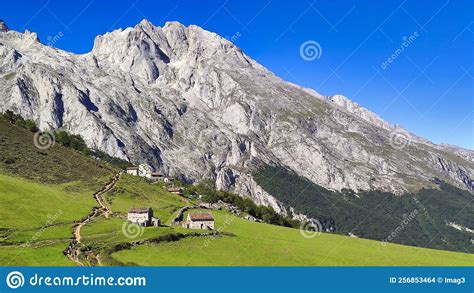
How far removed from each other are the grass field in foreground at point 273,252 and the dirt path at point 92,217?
6916 mm

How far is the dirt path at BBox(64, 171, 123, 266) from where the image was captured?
7581cm

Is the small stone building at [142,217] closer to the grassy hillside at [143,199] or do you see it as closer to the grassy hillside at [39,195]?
the grassy hillside at [143,199]

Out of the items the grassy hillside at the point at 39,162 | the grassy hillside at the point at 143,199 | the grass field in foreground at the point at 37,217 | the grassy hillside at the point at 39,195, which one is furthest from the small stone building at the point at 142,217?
the grassy hillside at the point at 39,162

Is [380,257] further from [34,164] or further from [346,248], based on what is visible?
[34,164]

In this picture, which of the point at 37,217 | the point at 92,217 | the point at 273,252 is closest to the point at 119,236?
the point at 37,217

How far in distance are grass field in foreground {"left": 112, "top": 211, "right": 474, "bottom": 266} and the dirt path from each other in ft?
22.7

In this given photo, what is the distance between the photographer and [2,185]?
115188mm

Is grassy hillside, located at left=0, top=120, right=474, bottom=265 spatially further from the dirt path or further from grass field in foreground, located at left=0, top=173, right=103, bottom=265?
the dirt path

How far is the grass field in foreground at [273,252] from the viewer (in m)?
80.7

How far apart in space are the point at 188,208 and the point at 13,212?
5577cm

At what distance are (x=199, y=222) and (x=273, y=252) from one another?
99.9ft

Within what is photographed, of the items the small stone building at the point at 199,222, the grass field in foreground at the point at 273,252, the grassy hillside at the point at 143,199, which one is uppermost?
the grassy hillside at the point at 143,199

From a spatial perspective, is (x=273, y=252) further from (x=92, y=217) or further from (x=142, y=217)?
(x=92, y=217)
